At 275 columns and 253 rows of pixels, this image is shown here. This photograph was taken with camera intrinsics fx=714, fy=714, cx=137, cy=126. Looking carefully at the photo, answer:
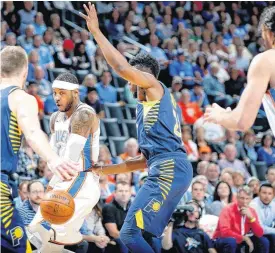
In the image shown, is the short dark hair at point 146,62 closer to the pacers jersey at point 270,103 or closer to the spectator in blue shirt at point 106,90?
the pacers jersey at point 270,103

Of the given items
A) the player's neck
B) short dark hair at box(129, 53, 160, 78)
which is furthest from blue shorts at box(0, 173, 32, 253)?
short dark hair at box(129, 53, 160, 78)

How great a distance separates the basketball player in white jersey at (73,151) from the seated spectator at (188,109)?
7.10 m

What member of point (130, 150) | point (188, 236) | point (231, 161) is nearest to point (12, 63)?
point (188, 236)

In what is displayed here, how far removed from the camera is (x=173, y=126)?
6.43 metres

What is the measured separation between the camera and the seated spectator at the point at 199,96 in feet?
48.4

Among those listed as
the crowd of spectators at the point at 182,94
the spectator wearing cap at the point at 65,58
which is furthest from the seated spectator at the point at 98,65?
the spectator wearing cap at the point at 65,58

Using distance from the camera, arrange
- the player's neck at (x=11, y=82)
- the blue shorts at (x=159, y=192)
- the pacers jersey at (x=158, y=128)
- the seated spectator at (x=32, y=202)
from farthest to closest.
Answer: the seated spectator at (x=32, y=202) → the pacers jersey at (x=158, y=128) → the blue shorts at (x=159, y=192) → the player's neck at (x=11, y=82)

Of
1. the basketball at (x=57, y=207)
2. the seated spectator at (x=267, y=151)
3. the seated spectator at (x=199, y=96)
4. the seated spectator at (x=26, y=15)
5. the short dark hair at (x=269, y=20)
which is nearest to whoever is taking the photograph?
the short dark hair at (x=269, y=20)

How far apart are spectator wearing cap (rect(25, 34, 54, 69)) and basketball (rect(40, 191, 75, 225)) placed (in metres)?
7.50

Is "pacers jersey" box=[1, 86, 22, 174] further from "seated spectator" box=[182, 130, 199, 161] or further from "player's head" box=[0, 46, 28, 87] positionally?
"seated spectator" box=[182, 130, 199, 161]

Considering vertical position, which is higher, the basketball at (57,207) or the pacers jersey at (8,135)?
the pacers jersey at (8,135)

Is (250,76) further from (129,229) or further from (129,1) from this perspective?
(129,1)

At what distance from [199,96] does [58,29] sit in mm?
3231

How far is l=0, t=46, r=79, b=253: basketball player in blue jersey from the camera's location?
485 cm
